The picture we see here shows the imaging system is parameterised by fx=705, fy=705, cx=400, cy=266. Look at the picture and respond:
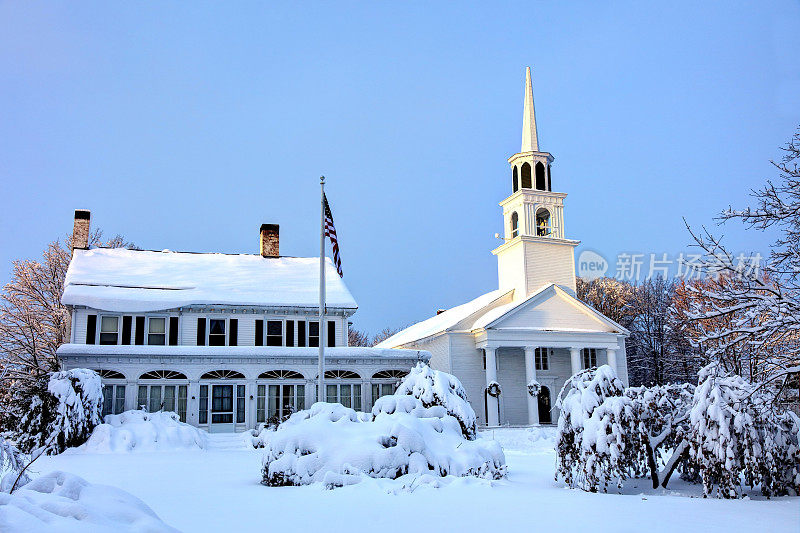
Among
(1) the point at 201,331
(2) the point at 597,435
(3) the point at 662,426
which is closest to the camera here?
(2) the point at 597,435

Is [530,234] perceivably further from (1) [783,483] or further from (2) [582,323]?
(1) [783,483]

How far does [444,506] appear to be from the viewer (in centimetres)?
1063

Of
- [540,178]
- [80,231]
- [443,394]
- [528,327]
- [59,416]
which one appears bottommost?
[59,416]

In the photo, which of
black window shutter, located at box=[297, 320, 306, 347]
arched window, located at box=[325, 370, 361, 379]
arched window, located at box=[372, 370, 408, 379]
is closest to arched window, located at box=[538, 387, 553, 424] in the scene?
arched window, located at box=[372, 370, 408, 379]

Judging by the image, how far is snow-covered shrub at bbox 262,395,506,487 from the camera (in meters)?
13.2

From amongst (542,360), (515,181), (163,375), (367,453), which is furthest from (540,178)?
(367,453)

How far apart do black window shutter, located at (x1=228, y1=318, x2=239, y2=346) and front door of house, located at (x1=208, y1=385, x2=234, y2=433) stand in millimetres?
4060

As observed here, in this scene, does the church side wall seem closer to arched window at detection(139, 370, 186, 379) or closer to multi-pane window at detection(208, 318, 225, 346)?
multi-pane window at detection(208, 318, 225, 346)

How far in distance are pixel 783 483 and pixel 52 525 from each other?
1087cm

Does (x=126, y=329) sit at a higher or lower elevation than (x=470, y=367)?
higher

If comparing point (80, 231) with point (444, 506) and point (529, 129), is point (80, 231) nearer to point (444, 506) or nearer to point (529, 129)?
point (529, 129)

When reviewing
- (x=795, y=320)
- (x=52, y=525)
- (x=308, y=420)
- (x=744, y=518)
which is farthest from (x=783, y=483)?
(x=52, y=525)

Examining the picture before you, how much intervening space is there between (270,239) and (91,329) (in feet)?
38.9

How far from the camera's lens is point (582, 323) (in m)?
41.3
